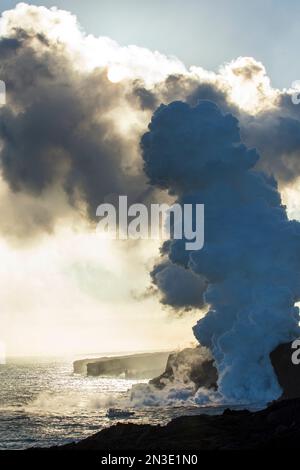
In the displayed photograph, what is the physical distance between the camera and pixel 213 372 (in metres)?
180

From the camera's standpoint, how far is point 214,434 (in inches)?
2854

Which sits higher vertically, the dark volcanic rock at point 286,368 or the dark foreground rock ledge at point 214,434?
the dark volcanic rock at point 286,368

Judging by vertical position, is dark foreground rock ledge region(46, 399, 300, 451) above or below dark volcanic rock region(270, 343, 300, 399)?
below

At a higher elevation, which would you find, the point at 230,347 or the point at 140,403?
the point at 230,347

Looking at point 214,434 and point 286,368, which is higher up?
point 286,368

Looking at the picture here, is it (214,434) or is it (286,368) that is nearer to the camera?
(214,434)

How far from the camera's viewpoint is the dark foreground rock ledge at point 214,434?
214 ft

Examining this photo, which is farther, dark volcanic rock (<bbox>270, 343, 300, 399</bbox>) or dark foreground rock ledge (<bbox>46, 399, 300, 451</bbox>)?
dark volcanic rock (<bbox>270, 343, 300, 399</bbox>)

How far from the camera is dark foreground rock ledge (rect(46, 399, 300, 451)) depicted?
65125mm

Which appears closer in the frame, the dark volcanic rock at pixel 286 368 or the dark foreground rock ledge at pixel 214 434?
the dark foreground rock ledge at pixel 214 434

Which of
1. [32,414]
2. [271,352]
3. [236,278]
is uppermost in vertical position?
[236,278]
